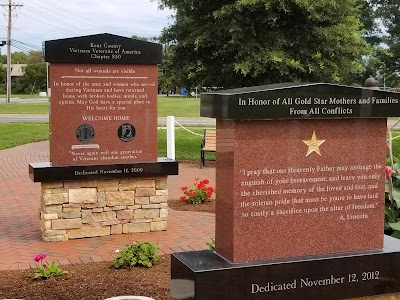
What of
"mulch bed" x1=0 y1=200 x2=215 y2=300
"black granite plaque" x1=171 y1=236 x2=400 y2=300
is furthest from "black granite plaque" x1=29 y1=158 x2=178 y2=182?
"black granite plaque" x1=171 y1=236 x2=400 y2=300

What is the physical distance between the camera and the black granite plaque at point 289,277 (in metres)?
3.67

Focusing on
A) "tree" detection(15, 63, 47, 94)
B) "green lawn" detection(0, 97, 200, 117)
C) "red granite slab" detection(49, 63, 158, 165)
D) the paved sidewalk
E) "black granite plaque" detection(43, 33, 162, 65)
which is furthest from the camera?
"tree" detection(15, 63, 47, 94)

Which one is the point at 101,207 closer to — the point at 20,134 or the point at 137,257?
the point at 137,257

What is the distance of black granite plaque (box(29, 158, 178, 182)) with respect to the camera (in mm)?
7059

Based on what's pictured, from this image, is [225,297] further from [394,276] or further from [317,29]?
[317,29]

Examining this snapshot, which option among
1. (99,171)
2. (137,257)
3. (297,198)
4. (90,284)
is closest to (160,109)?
(99,171)

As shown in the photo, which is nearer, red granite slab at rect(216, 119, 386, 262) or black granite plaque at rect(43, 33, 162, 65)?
red granite slab at rect(216, 119, 386, 262)

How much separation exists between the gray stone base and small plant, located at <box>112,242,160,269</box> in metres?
1.55

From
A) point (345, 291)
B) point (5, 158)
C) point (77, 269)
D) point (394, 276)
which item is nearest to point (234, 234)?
point (345, 291)

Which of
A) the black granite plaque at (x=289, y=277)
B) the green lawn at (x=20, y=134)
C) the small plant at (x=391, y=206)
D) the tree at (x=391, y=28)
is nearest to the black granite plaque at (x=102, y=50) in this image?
the small plant at (x=391, y=206)

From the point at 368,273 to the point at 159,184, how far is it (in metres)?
4.02

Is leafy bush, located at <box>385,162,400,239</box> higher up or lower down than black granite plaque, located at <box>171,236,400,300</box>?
higher up

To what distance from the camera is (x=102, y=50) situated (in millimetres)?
7207

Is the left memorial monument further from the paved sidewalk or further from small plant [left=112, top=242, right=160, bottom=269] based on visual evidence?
small plant [left=112, top=242, right=160, bottom=269]
